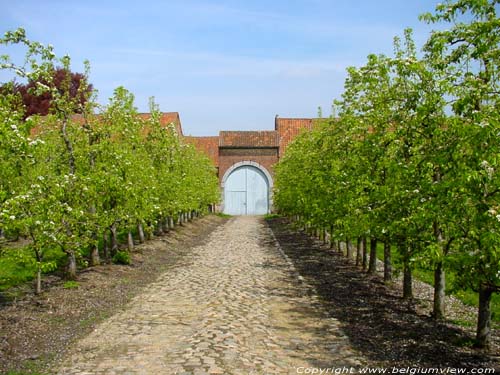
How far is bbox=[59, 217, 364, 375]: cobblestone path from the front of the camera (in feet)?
23.3

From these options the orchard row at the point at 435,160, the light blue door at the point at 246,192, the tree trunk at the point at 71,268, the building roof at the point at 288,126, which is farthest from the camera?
the building roof at the point at 288,126

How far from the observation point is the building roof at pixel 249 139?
5078 centimetres

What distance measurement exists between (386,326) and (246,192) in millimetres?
41265

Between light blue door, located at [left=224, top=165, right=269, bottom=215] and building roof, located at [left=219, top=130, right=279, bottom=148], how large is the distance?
2343 mm

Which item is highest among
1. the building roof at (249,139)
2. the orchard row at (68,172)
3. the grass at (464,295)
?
the building roof at (249,139)

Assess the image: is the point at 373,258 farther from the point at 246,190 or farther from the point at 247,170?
the point at 247,170

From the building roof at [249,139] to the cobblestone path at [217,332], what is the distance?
120 feet

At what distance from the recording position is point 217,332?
28.2ft

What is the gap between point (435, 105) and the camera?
27.9 ft

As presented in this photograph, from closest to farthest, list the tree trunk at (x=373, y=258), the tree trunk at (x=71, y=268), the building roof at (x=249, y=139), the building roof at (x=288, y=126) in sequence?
the tree trunk at (x=71, y=268)
the tree trunk at (x=373, y=258)
the building roof at (x=249, y=139)
the building roof at (x=288, y=126)

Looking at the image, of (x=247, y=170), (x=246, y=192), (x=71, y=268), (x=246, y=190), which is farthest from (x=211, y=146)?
(x=71, y=268)

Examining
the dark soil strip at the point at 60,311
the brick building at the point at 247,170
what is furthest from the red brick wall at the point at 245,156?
the dark soil strip at the point at 60,311

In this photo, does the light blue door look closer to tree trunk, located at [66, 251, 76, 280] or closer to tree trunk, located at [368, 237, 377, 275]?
tree trunk, located at [368, 237, 377, 275]

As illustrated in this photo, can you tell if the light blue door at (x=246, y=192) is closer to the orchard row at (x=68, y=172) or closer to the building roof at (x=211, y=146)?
the building roof at (x=211, y=146)
